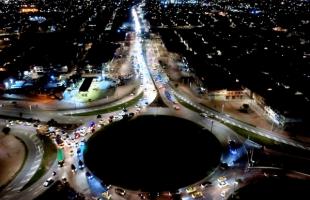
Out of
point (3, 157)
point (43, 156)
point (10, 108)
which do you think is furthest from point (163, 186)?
point (10, 108)

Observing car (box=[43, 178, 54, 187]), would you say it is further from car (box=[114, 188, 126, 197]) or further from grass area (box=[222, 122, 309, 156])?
grass area (box=[222, 122, 309, 156])

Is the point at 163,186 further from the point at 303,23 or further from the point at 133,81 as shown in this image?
the point at 303,23

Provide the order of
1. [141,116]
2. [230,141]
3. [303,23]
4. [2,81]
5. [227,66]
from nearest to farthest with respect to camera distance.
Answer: [230,141] < [141,116] < [2,81] < [227,66] < [303,23]

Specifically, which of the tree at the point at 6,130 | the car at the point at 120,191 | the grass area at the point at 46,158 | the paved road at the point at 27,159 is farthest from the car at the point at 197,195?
the tree at the point at 6,130

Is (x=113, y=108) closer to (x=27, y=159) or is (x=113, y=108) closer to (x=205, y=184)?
(x=27, y=159)

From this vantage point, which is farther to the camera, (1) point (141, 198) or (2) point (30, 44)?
(2) point (30, 44)

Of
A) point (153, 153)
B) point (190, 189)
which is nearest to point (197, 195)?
point (190, 189)
